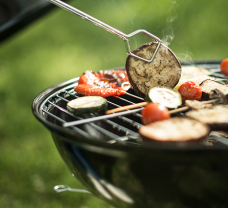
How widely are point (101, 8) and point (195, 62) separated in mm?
7156

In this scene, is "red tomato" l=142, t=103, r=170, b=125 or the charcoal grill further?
"red tomato" l=142, t=103, r=170, b=125

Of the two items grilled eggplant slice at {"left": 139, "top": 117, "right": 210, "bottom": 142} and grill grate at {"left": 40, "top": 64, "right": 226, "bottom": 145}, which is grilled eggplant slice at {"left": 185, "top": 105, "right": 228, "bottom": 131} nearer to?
grilled eggplant slice at {"left": 139, "top": 117, "right": 210, "bottom": 142}

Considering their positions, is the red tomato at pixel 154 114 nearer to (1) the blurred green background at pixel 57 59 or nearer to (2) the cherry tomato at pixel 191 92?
(2) the cherry tomato at pixel 191 92

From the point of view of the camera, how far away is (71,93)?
2.54 m

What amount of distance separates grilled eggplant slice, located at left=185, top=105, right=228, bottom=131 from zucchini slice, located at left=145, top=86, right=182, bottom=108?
23 centimetres

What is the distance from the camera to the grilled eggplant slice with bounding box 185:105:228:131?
1632mm

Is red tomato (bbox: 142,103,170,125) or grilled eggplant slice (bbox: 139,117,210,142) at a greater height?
red tomato (bbox: 142,103,170,125)

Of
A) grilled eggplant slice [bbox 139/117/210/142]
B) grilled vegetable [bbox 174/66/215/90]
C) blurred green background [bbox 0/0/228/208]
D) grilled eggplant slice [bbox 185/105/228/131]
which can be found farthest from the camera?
blurred green background [bbox 0/0/228/208]

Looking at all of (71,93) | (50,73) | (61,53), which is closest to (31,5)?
(71,93)

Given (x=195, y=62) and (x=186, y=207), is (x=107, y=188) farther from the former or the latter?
(x=195, y=62)

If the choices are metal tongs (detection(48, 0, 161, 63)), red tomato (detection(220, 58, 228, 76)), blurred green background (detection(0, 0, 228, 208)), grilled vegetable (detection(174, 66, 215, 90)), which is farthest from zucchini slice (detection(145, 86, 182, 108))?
red tomato (detection(220, 58, 228, 76))

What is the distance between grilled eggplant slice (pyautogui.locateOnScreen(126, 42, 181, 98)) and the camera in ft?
7.32

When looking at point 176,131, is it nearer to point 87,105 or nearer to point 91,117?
point 87,105

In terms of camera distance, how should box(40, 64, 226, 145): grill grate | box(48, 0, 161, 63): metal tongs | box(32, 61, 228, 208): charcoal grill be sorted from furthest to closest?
box(40, 64, 226, 145): grill grate → box(48, 0, 161, 63): metal tongs → box(32, 61, 228, 208): charcoal grill
